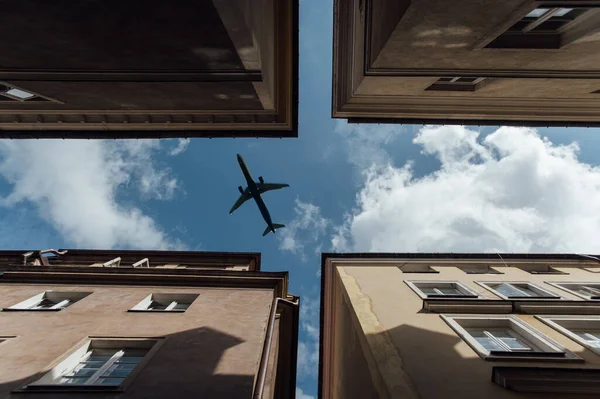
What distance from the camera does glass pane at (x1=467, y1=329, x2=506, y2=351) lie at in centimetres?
959

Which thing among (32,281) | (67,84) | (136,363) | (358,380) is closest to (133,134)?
(67,84)

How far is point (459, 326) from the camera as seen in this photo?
10.3 metres

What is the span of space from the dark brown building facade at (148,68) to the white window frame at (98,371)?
7.83 metres

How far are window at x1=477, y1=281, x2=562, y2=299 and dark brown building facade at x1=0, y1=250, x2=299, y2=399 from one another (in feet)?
27.6

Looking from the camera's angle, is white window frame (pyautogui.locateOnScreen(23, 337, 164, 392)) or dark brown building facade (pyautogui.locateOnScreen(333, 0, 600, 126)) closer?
white window frame (pyautogui.locateOnScreen(23, 337, 164, 392))

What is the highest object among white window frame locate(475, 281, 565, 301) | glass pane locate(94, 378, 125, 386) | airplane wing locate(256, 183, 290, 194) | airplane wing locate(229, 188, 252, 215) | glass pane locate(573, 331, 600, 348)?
airplane wing locate(256, 183, 290, 194)

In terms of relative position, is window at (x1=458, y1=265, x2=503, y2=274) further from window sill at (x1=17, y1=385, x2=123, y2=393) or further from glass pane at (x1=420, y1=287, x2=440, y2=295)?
window sill at (x1=17, y1=385, x2=123, y2=393)

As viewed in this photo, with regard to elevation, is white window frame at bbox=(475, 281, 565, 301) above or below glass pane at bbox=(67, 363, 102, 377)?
above

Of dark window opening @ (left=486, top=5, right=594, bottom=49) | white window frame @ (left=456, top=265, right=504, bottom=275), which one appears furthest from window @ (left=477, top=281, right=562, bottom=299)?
dark window opening @ (left=486, top=5, right=594, bottom=49)

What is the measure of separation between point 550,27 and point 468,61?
2.21 m

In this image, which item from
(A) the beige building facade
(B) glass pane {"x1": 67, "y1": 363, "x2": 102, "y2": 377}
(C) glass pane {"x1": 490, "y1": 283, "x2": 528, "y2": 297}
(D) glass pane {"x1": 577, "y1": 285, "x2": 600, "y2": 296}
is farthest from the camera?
(D) glass pane {"x1": 577, "y1": 285, "x2": 600, "y2": 296}

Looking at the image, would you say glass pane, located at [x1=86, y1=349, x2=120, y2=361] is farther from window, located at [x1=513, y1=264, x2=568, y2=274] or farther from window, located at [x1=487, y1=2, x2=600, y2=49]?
window, located at [x1=513, y1=264, x2=568, y2=274]

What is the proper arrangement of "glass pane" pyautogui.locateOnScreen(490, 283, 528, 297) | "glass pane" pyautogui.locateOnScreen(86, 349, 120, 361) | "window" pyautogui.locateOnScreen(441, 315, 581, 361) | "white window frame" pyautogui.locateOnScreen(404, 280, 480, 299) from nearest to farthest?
1. "glass pane" pyautogui.locateOnScreen(86, 349, 120, 361)
2. "window" pyautogui.locateOnScreen(441, 315, 581, 361)
3. "white window frame" pyautogui.locateOnScreen(404, 280, 480, 299)
4. "glass pane" pyautogui.locateOnScreen(490, 283, 528, 297)

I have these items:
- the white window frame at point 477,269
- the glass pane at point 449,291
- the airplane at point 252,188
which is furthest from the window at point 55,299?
the airplane at point 252,188
